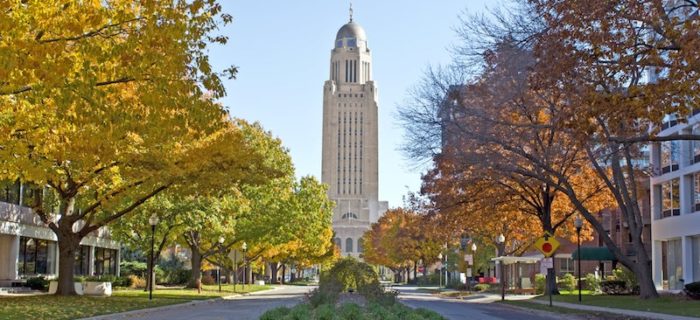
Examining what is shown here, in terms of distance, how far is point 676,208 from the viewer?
51.4m

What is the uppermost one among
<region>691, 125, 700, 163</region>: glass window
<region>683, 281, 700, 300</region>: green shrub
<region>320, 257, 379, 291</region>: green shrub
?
<region>691, 125, 700, 163</region>: glass window

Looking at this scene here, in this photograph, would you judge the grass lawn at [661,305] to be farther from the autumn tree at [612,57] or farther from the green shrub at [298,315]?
the green shrub at [298,315]

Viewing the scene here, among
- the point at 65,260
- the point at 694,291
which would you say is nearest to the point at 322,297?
the point at 65,260

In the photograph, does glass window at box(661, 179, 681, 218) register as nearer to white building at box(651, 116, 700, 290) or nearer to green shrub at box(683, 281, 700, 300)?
white building at box(651, 116, 700, 290)

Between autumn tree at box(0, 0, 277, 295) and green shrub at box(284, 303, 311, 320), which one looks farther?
autumn tree at box(0, 0, 277, 295)

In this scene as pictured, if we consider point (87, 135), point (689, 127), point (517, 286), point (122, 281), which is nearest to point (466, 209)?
point (689, 127)

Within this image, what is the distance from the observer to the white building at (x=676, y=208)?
48.5 m

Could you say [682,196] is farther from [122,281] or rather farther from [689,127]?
[122,281]

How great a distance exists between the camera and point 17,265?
4822 cm

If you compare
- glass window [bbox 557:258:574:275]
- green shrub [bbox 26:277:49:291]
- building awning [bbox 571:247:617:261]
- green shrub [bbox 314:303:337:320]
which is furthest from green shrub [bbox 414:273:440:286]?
green shrub [bbox 314:303:337:320]

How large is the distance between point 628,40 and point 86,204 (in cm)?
2773

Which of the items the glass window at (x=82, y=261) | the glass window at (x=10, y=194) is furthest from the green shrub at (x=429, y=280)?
the glass window at (x=10, y=194)

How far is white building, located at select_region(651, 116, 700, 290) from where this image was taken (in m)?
48.5

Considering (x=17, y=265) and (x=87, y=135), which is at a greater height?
(x=87, y=135)
